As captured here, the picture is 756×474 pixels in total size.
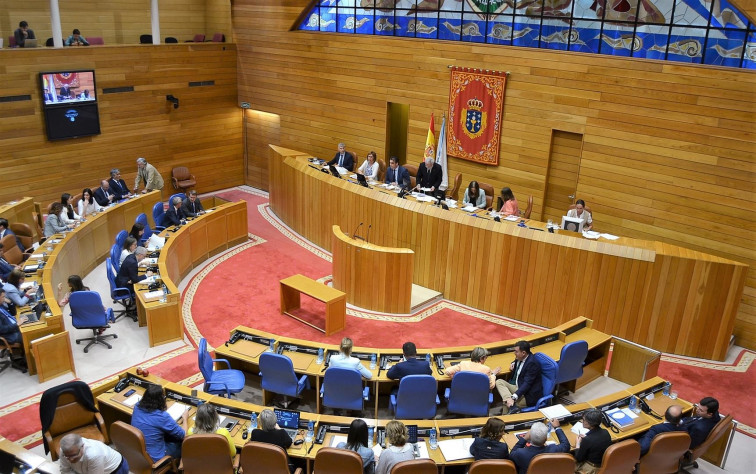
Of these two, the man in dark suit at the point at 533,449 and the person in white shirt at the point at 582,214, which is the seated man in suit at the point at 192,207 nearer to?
the person in white shirt at the point at 582,214

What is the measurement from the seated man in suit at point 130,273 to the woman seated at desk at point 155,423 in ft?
13.8

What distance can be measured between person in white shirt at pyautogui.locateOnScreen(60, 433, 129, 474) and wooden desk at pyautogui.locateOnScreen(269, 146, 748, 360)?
6.72 m

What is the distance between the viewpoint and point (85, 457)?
18.5ft

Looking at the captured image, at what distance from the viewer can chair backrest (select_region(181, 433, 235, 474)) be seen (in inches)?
234

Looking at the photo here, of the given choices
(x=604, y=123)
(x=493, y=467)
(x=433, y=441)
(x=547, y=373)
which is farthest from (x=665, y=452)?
(x=604, y=123)

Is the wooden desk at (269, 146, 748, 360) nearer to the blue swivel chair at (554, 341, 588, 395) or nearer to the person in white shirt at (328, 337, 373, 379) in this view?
the blue swivel chair at (554, 341, 588, 395)

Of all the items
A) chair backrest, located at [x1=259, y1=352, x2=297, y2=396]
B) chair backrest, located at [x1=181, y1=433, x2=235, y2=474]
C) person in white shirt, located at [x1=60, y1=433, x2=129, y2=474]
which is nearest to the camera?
person in white shirt, located at [x1=60, y1=433, x2=129, y2=474]

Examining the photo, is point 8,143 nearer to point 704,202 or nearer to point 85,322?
point 85,322

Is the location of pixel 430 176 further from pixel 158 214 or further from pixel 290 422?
pixel 290 422

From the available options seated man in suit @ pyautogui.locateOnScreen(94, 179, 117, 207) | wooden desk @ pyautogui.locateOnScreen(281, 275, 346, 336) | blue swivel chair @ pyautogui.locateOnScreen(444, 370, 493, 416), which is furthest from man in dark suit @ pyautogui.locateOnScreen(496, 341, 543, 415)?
seated man in suit @ pyautogui.locateOnScreen(94, 179, 117, 207)

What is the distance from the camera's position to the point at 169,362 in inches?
366

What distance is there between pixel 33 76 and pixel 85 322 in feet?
24.2

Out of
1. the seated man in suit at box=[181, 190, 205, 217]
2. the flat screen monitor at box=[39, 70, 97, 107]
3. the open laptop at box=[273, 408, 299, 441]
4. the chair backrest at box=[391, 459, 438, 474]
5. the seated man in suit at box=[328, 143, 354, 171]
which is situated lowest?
the open laptop at box=[273, 408, 299, 441]

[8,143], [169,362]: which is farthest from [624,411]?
[8,143]
